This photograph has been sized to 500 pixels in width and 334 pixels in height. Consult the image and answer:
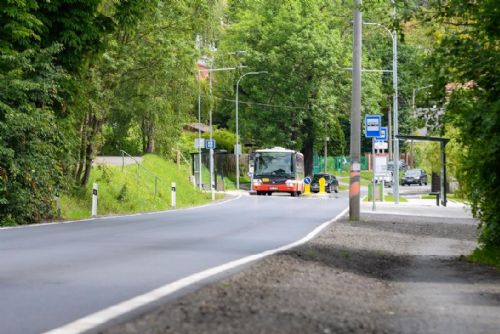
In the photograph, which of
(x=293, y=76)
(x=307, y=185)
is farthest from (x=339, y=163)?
(x=307, y=185)

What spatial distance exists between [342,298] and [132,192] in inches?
1311

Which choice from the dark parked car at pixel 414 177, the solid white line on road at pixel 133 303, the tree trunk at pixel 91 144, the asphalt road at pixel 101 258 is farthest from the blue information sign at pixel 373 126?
the dark parked car at pixel 414 177

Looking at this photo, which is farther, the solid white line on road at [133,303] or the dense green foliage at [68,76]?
the dense green foliage at [68,76]

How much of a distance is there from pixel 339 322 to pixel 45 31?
2191 centimetres

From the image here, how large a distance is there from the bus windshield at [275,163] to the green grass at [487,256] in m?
52.3

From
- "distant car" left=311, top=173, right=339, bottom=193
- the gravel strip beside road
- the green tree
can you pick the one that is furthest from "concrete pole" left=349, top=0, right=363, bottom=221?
the green tree

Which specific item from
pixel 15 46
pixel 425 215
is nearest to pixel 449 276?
pixel 15 46

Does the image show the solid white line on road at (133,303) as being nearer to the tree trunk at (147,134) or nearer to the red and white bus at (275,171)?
the tree trunk at (147,134)

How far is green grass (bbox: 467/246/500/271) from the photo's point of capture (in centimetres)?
1774

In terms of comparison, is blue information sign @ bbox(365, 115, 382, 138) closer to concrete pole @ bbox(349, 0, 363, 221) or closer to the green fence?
concrete pole @ bbox(349, 0, 363, 221)

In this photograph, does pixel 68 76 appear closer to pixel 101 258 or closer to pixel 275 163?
pixel 101 258

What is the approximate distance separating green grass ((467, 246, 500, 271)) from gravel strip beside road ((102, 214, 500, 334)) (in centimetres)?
30

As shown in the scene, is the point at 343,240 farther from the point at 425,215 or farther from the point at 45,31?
the point at 425,215

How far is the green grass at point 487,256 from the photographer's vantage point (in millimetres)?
17742
